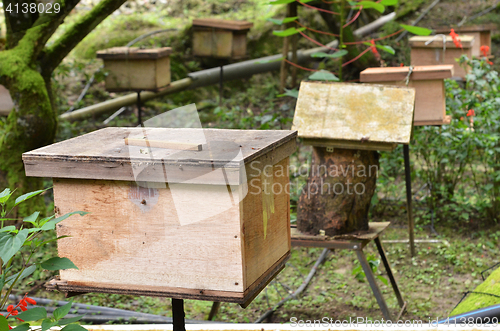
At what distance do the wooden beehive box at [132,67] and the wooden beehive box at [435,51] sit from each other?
105 inches

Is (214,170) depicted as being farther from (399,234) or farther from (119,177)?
(399,234)

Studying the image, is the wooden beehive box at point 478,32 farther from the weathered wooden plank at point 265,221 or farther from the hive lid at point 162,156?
the hive lid at point 162,156

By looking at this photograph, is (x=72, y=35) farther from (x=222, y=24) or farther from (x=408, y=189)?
(x=408, y=189)

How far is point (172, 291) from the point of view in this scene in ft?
5.03

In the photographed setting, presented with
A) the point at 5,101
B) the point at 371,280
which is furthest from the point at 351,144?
the point at 5,101

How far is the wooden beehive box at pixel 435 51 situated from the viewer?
198 inches

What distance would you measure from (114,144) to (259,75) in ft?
23.8

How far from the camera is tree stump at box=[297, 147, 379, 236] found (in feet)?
9.94

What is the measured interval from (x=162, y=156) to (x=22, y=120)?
106 inches

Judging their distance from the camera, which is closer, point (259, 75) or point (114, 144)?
point (114, 144)

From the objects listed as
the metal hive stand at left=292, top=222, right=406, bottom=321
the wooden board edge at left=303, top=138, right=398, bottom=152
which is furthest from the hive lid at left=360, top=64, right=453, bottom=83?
the metal hive stand at left=292, top=222, right=406, bottom=321

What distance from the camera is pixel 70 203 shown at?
158 centimetres

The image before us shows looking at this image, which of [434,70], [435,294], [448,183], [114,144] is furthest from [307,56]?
[114,144]

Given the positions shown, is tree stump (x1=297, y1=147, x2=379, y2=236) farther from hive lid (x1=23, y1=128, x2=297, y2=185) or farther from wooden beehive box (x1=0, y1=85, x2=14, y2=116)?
wooden beehive box (x1=0, y1=85, x2=14, y2=116)
